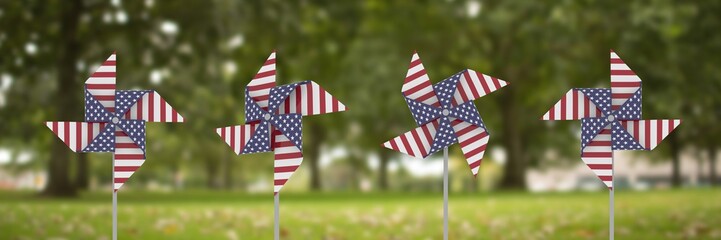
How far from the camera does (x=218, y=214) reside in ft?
46.0

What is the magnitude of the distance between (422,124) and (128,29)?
1504cm

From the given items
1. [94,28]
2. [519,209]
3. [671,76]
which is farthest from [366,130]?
[519,209]

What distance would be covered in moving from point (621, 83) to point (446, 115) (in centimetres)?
172

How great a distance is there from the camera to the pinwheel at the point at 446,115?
809 centimetres

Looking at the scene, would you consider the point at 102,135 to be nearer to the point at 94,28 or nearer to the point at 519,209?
the point at 519,209

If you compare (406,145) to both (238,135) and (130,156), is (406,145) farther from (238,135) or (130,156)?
(130,156)

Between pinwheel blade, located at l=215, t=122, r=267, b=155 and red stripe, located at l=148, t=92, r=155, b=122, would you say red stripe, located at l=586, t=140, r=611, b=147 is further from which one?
red stripe, located at l=148, t=92, r=155, b=122

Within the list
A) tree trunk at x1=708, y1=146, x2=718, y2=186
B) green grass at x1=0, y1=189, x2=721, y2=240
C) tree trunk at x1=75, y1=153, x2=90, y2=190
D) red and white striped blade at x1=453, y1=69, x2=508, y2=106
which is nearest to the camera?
red and white striped blade at x1=453, y1=69, x2=508, y2=106

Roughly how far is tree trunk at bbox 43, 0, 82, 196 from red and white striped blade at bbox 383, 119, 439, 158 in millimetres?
15041

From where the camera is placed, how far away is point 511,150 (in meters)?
29.9

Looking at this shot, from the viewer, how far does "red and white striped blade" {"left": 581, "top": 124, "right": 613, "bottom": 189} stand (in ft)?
27.1

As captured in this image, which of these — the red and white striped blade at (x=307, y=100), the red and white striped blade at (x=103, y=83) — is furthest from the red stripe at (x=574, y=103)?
the red and white striped blade at (x=103, y=83)

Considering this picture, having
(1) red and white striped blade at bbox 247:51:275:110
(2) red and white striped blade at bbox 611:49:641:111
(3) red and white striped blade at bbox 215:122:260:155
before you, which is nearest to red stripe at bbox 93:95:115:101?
(3) red and white striped blade at bbox 215:122:260:155

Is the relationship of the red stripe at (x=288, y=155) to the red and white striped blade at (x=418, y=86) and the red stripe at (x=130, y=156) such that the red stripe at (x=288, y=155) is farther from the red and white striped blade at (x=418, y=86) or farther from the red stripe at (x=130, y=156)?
the red stripe at (x=130, y=156)
